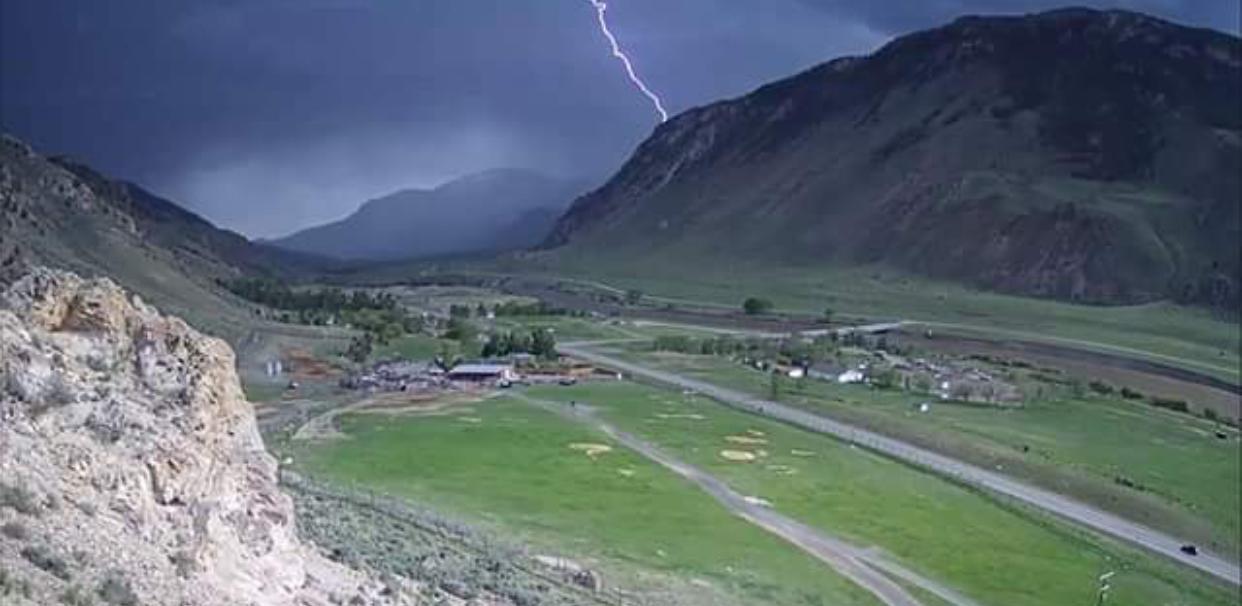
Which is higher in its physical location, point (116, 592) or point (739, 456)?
point (116, 592)

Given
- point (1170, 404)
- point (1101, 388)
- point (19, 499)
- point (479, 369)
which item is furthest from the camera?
point (1101, 388)

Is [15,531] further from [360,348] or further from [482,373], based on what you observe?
[360,348]

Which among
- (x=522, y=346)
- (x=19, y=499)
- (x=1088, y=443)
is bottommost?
(x=1088, y=443)

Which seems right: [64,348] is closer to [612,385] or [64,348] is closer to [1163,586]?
[1163,586]

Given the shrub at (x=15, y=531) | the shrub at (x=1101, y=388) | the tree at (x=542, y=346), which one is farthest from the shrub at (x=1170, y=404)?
the shrub at (x=15, y=531)

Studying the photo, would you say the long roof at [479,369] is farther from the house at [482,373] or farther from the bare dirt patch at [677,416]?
the bare dirt patch at [677,416]

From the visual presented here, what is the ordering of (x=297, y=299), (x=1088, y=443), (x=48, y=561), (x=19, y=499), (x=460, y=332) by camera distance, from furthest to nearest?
1. (x=297, y=299)
2. (x=460, y=332)
3. (x=1088, y=443)
4. (x=19, y=499)
5. (x=48, y=561)

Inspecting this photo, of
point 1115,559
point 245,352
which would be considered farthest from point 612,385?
point 1115,559

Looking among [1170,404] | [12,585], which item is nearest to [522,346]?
[1170,404]

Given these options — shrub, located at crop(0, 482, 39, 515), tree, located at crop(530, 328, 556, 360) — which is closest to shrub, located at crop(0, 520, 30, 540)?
shrub, located at crop(0, 482, 39, 515)
